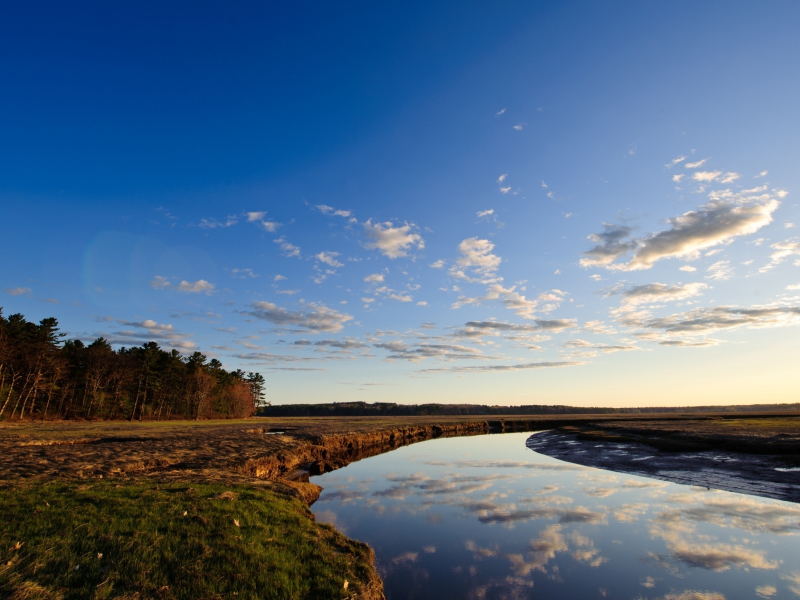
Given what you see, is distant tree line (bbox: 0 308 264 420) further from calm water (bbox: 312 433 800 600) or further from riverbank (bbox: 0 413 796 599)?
calm water (bbox: 312 433 800 600)

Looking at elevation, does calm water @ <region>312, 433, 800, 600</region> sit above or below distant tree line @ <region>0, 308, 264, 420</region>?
below

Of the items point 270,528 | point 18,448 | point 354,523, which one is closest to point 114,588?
point 270,528

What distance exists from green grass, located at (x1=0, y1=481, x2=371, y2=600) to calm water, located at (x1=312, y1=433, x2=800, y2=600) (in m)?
3.26

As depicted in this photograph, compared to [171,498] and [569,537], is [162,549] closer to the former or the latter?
[171,498]

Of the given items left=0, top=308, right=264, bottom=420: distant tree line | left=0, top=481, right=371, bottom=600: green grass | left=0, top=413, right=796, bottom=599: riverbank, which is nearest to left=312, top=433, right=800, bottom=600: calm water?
left=0, top=413, right=796, bottom=599: riverbank

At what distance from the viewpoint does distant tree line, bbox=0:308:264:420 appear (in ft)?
226

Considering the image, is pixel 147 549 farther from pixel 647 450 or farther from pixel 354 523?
pixel 647 450

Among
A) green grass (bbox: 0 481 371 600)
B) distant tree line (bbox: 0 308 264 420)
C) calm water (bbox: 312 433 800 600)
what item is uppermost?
distant tree line (bbox: 0 308 264 420)

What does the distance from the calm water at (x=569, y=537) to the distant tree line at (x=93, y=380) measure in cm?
7153

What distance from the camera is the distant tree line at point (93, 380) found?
68875 mm

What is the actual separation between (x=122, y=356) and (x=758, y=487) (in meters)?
109

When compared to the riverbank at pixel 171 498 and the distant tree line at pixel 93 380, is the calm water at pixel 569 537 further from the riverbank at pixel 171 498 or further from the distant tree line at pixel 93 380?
the distant tree line at pixel 93 380

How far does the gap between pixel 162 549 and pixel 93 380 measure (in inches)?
3733

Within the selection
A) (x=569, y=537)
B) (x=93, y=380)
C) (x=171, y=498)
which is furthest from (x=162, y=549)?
(x=93, y=380)
